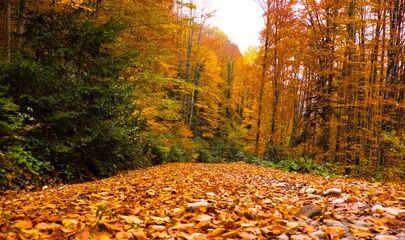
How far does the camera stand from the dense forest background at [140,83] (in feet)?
23.0

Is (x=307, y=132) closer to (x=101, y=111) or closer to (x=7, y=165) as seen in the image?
(x=101, y=111)

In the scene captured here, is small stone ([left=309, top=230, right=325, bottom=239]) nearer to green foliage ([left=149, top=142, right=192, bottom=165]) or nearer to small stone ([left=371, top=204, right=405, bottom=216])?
small stone ([left=371, top=204, right=405, bottom=216])

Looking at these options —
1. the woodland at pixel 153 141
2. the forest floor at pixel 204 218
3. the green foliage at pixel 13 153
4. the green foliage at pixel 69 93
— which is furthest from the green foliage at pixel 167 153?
the forest floor at pixel 204 218

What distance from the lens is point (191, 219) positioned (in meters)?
2.74

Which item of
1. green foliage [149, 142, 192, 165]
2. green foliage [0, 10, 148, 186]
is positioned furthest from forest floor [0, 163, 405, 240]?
green foliage [149, 142, 192, 165]

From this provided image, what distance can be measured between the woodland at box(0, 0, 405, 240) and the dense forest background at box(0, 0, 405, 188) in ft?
0.15

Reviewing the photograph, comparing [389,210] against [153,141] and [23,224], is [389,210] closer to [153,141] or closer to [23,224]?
[23,224]

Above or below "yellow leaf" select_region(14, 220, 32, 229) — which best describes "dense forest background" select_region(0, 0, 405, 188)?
above

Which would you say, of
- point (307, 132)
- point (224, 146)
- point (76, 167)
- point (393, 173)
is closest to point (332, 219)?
point (76, 167)

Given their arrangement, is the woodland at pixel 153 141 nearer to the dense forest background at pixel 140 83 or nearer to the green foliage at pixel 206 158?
the dense forest background at pixel 140 83

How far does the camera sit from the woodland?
8.70 feet

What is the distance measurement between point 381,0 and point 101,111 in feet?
38.6

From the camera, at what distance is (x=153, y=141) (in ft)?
48.4

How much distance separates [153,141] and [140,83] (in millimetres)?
2885
